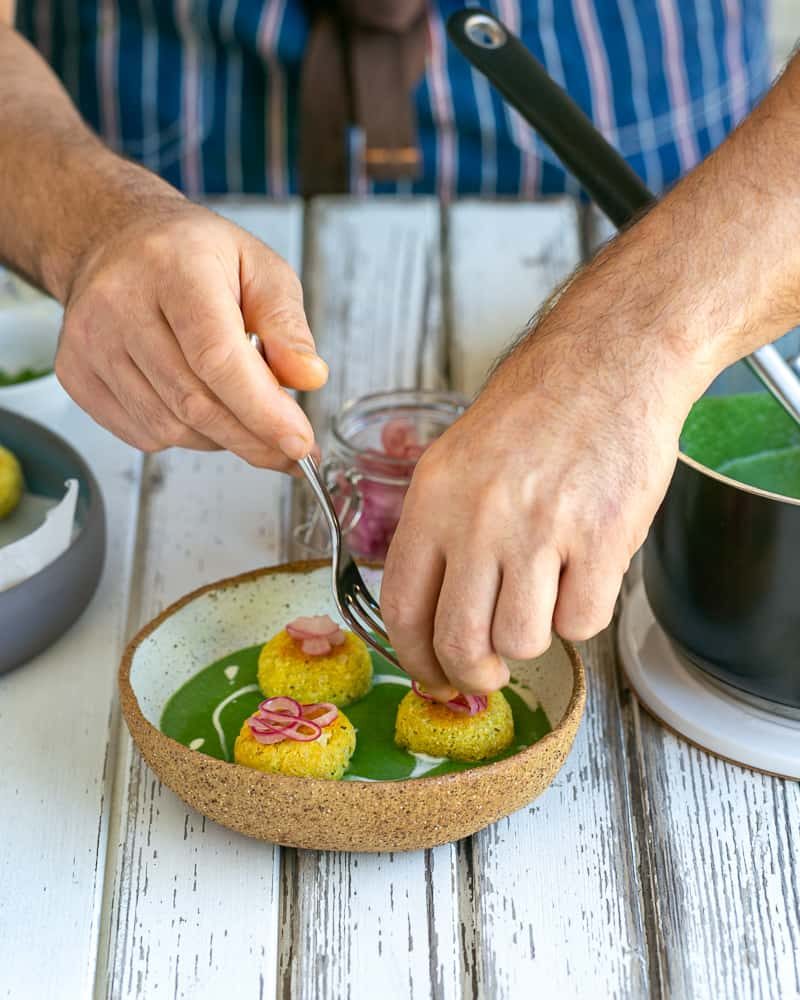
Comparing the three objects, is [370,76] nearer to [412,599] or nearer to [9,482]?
[9,482]

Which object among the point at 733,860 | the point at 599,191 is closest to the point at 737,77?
the point at 599,191

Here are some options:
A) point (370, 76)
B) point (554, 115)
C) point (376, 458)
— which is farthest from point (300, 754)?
point (370, 76)

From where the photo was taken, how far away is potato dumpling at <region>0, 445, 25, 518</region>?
1.03 m

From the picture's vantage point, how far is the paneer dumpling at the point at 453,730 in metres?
0.80

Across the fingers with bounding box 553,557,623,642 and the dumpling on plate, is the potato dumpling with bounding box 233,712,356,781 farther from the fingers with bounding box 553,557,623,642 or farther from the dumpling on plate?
the fingers with bounding box 553,557,623,642

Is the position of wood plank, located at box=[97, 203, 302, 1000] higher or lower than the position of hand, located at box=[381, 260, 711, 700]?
lower

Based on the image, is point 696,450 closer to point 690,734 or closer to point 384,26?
point 690,734

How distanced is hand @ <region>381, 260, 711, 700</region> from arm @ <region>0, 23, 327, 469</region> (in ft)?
0.48

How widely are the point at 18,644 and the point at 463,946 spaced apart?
1.24 feet

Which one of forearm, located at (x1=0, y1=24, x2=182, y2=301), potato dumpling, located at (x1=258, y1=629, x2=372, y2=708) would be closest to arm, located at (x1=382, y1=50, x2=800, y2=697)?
potato dumpling, located at (x1=258, y1=629, x2=372, y2=708)

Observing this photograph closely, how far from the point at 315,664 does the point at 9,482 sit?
33cm

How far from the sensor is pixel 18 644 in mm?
905

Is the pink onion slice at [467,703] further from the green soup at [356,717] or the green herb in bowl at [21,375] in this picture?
the green herb in bowl at [21,375]

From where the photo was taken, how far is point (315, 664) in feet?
2.81
